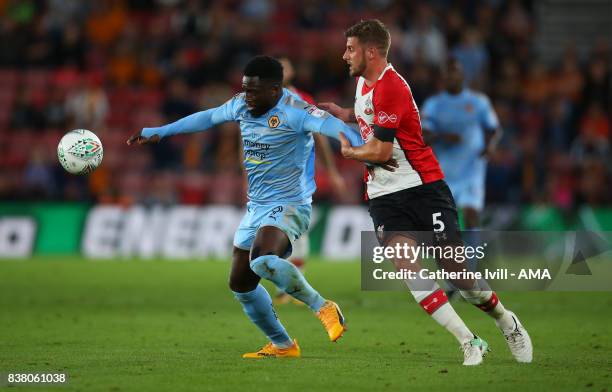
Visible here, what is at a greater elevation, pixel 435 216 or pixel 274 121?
pixel 274 121

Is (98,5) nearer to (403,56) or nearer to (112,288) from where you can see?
(403,56)

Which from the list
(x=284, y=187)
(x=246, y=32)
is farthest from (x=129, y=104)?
(x=284, y=187)

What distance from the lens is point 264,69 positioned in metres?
8.74

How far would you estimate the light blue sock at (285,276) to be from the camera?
8.45 metres

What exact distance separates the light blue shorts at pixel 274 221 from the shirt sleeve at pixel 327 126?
70 centimetres

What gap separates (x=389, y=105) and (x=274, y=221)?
1374mm

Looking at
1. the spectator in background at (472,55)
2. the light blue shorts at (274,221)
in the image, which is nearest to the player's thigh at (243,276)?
the light blue shorts at (274,221)

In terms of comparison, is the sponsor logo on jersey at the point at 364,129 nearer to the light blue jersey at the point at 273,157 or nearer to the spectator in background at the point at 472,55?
the light blue jersey at the point at 273,157

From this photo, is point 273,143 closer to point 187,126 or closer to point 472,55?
point 187,126

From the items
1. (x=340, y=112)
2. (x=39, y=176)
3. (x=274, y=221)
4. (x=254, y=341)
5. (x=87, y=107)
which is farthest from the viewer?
(x=87, y=107)

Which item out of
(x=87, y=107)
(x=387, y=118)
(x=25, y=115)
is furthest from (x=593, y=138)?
(x=387, y=118)

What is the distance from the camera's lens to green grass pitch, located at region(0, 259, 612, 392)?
773cm

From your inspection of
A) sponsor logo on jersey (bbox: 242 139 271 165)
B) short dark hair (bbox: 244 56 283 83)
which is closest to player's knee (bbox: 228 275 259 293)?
sponsor logo on jersey (bbox: 242 139 271 165)

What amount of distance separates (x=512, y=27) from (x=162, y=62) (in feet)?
26.3
